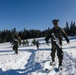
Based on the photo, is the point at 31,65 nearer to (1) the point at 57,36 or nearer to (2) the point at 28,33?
(1) the point at 57,36

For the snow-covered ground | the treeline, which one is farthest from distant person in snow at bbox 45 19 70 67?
the treeline

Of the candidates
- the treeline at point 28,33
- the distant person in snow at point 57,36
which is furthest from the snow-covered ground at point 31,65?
the treeline at point 28,33

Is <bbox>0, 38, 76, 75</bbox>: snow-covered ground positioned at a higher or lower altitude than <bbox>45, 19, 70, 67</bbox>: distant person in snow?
lower

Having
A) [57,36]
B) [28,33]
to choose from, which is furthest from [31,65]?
[28,33]

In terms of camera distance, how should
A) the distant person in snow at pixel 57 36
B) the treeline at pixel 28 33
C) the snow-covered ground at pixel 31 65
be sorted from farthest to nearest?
the treeline at pixel 28 33
the distant person in snow at pixel 57 36
the snow-covered ground at pixel 31 65

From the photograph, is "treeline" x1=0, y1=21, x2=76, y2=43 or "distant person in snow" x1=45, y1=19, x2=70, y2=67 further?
"treeline" x1=0, y1=21, x2=76, y2=43

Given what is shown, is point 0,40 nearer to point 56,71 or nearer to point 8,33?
point 8,33

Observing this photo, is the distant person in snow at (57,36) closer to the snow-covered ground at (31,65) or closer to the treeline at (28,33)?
the snow-covered ground at (31,65)

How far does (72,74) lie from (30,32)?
5701 inches

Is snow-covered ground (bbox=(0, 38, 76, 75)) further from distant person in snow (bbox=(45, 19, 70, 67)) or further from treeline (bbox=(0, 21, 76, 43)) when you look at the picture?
treeline (bbox=(0, 21, 76, 43))

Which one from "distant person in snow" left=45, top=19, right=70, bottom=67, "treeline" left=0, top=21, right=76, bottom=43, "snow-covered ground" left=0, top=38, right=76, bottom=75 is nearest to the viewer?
"snow-covered ground" left=0, top=38, right=76, bottom=75

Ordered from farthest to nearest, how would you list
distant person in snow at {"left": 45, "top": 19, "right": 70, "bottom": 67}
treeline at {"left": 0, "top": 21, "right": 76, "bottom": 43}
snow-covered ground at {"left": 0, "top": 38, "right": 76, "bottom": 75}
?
treeline at {"left": 0, "top": 21, "right": 76, "bottom": 43} < distant person in snow at {"left": 45, "top": 19, "right": 70, "bottom": 67} < snow-covered ground at {"left": 0, "top": 38, "right": 76, "bottom": 75}

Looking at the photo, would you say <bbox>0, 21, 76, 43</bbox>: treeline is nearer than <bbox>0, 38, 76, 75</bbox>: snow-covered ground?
No

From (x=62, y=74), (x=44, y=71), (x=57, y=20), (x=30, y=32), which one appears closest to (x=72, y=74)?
(x=62, y=74)
